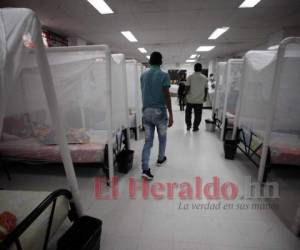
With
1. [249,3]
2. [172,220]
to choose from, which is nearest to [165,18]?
[249,3]

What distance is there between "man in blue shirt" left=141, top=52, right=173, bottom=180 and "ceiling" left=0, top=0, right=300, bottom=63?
205 cm

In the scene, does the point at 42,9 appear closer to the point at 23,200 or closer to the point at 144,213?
the point at 23,200

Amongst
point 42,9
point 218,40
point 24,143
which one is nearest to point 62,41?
point 42,9

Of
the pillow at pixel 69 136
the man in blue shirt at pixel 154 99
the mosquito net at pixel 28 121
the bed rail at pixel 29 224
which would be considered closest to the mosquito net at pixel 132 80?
the man in blue shirt at pixel 154 99

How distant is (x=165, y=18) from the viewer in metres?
4.18

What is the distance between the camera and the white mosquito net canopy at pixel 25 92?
31.0 inches

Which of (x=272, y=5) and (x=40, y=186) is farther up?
(x=272, y=5)

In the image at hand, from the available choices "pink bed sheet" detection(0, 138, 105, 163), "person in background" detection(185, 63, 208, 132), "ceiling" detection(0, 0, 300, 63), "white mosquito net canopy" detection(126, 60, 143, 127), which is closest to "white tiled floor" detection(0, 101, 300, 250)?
"pink bed sheet" detection(0, 138, 105, 163)

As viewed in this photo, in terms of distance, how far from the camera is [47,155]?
214 centimetres

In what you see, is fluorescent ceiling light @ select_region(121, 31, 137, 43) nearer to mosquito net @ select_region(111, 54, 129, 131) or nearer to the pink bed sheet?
mosquito net @ select_region(111, 54, 129, 131)

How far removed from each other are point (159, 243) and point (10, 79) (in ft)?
4.69

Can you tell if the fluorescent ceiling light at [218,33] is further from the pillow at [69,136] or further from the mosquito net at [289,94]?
the pillow at [69,136]

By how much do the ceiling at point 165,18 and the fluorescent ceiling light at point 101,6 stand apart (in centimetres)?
10

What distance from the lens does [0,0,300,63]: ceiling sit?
3389mm
